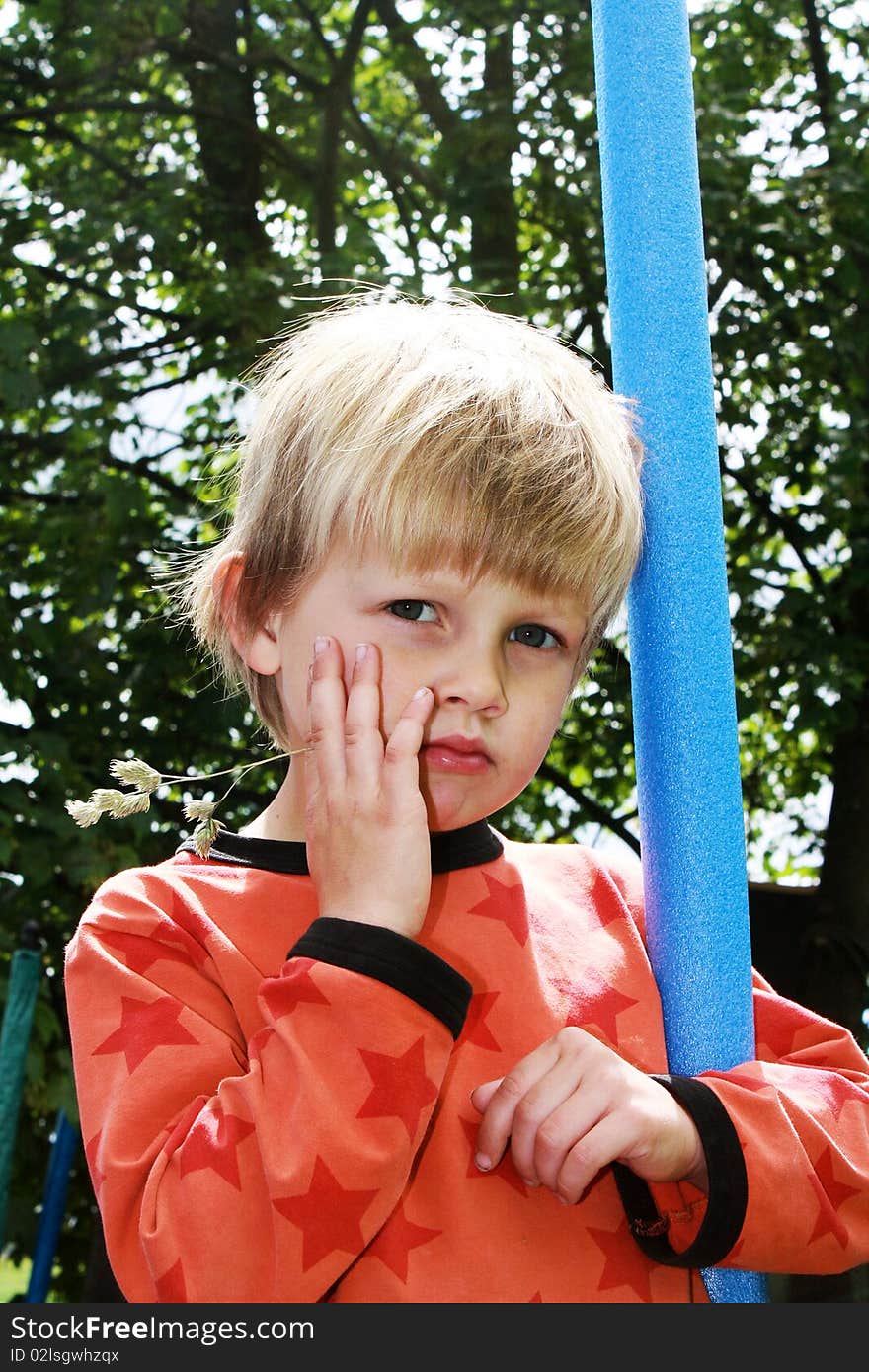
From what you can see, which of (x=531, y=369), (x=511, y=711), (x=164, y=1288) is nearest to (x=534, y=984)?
(x=511, y=711)

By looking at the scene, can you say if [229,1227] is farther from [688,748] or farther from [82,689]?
[82,689]

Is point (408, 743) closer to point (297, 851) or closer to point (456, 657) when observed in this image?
point (456, 657)

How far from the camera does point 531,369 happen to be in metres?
1.03

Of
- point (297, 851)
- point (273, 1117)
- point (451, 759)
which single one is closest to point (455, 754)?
point (451, 759)

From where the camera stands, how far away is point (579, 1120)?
828 millimetres

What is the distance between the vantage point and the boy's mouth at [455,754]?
927 millimetres

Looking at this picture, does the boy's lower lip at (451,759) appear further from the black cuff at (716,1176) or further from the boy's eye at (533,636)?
the black cuff at (716,1176)

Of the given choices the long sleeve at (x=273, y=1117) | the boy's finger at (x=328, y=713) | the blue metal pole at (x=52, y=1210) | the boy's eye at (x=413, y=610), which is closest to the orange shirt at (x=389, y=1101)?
the long sleeve at (x=273, y=1117)

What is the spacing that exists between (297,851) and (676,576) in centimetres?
34

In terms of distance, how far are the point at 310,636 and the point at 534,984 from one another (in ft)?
0.98

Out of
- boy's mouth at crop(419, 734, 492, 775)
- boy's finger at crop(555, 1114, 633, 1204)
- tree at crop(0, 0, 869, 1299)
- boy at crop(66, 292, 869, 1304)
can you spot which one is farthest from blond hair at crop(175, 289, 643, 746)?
tree at crop(0, 0, 869, 1299)

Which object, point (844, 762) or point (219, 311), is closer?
point (219, 311)

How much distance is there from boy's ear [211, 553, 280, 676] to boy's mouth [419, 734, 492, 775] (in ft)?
0.53

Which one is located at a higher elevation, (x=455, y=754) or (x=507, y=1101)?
(x=455, y=754)
